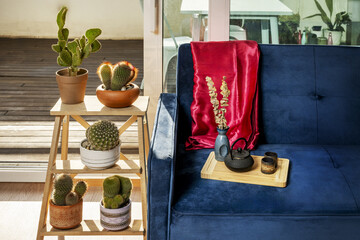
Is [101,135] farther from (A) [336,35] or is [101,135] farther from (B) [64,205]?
(A) [336,35]

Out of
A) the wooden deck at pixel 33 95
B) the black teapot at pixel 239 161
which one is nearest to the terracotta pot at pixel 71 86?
the black teapot at pixel 239 161

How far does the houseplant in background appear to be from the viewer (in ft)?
8.67

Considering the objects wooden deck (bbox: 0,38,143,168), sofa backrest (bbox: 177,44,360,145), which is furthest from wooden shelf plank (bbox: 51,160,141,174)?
wooden deck (bbox: 0,38,143,168)

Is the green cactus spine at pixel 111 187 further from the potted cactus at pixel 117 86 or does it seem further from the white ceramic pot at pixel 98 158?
the potted cactus at pixel 117 86

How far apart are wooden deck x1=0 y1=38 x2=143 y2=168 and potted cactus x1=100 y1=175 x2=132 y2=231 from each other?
105 centimetres

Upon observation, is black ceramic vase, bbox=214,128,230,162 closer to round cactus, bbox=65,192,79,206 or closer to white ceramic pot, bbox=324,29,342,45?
round cactus, bbox=65,192,79,206

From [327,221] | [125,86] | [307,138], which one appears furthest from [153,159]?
[307,138]

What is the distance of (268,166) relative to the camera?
1.88 meters

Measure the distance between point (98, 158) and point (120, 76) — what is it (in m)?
0.37

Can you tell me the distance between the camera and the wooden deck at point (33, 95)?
3.41 m

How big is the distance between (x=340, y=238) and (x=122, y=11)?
581 centimetres

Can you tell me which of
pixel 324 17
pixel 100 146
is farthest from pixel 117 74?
pixel 324 17

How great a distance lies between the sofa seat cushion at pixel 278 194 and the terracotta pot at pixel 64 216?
0.52m

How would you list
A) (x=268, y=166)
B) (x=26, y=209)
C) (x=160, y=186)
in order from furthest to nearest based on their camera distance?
(x=26, y=209) → (x=268, y=166) → (x=160, y=186)
